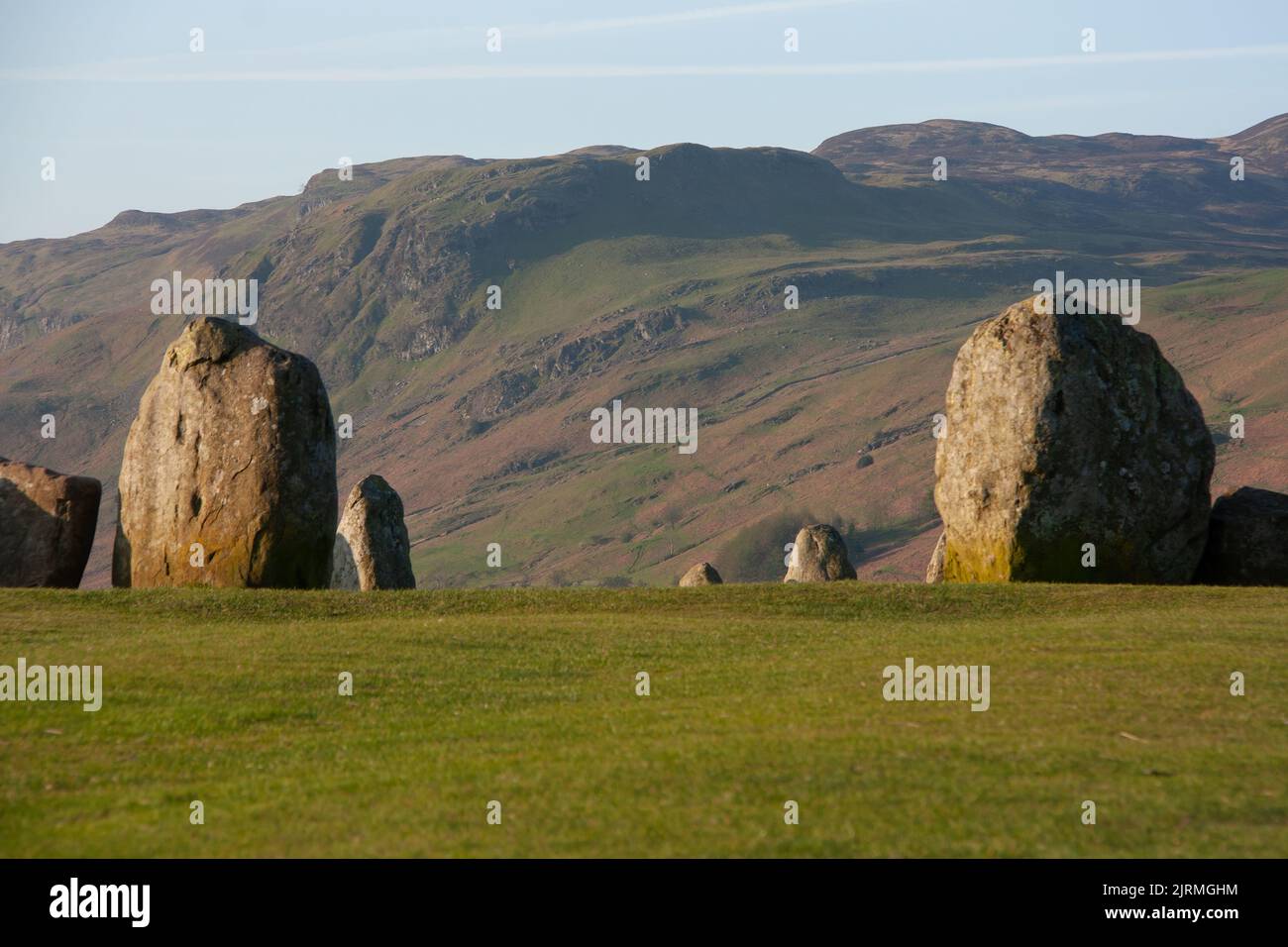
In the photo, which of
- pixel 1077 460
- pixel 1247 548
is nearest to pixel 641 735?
pixel 1077 460

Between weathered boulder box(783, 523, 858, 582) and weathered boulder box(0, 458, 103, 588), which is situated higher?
weathered boulder box(0, 458, 103, 588)

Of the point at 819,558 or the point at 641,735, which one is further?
the point at 819,558

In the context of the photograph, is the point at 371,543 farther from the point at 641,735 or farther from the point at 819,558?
the point at 641,735

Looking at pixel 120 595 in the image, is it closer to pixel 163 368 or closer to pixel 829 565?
pixel 163 368

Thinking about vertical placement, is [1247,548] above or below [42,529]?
below

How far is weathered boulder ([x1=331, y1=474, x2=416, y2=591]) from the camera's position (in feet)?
146

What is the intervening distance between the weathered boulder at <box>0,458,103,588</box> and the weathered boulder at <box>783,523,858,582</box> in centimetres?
2171

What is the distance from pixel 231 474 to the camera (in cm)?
3322

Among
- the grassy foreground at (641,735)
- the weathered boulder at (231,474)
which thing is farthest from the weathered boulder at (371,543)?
the grassy foreground at (641,735)

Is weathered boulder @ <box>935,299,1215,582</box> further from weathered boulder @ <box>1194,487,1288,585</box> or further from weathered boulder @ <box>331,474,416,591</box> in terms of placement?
weathered boulder @ <box>331,474,416,591</box>

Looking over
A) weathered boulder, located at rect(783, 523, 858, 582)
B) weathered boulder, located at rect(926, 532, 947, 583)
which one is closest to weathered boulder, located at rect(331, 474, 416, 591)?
weathered boulder, located at rect(783, 523, 858, 582)

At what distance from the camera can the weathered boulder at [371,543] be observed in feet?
146

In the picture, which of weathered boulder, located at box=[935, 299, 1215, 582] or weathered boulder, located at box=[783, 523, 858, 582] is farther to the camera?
weathered boulder, located at box=[783, 523, 858, 582]

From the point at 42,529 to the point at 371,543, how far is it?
11239mm
